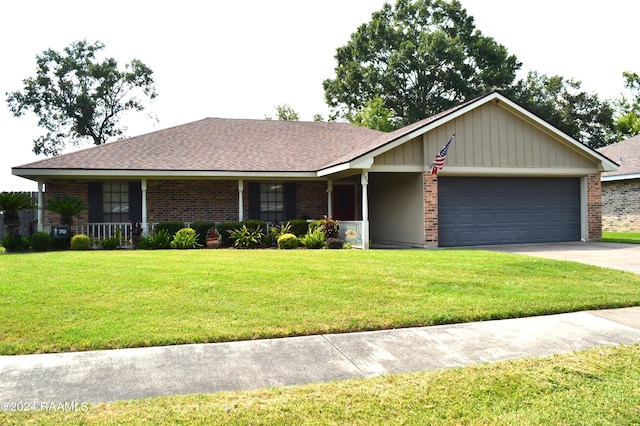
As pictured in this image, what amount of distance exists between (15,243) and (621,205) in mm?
24170

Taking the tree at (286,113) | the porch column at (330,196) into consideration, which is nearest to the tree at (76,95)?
the tree at (286,113)

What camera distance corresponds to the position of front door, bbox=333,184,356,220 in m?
20.6

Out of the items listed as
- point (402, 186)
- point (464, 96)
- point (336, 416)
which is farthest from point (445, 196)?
point (464, 96)

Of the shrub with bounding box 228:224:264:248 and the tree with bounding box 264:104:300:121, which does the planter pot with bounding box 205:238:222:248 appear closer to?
the shrub with bounding box 228:224:264:248

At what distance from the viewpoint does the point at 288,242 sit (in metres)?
15.8

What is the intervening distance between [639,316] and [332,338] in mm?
4148

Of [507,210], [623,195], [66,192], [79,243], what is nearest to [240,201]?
[79,243]

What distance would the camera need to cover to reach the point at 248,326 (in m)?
6.04

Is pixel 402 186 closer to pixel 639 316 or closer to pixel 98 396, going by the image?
pixel 639 316

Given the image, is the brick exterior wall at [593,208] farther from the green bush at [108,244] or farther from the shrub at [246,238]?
the green bush at [108,244]

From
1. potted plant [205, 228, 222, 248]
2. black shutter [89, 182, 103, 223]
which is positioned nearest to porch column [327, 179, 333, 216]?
potted plant [205, 228, 222, 248]

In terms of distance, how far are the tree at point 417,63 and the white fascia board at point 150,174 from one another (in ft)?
87.5

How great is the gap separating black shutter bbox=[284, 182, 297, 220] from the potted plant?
11.2ft

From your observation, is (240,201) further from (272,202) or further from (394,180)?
(394,180)
